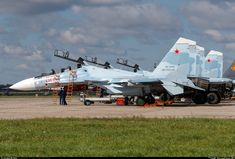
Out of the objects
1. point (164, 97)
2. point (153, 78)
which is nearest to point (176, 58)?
point (153, 78)

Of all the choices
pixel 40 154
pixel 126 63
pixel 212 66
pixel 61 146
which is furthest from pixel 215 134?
pixel 126 63

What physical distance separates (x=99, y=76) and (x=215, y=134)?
2264 centimetres

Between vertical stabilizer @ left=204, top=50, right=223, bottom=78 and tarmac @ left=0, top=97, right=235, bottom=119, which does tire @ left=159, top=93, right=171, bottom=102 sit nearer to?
tarmac @ left=0, top=97, right=235, bottom=119

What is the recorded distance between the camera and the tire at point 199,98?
34216mm

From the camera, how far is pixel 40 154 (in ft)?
27.5

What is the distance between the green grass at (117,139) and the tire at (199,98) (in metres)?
20.2

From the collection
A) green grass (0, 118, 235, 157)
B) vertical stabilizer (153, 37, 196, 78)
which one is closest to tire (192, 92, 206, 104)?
vertical stabilizer (153, 37, 196, 78)

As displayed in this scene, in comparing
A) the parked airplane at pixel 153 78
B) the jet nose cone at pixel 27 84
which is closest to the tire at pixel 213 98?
the parked airplane at pixel 153 78

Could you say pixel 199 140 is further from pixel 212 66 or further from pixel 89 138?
pixel 212 66

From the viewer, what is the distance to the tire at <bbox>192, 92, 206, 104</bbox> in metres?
34.2

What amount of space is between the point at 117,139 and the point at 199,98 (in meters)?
24.5

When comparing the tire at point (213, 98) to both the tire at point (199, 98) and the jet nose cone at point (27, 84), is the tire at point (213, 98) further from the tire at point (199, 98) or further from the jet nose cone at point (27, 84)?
the jet nose cone at point (27, 84)

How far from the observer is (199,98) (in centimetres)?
3441

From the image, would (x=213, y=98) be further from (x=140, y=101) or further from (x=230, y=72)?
(x=230, y=72)
